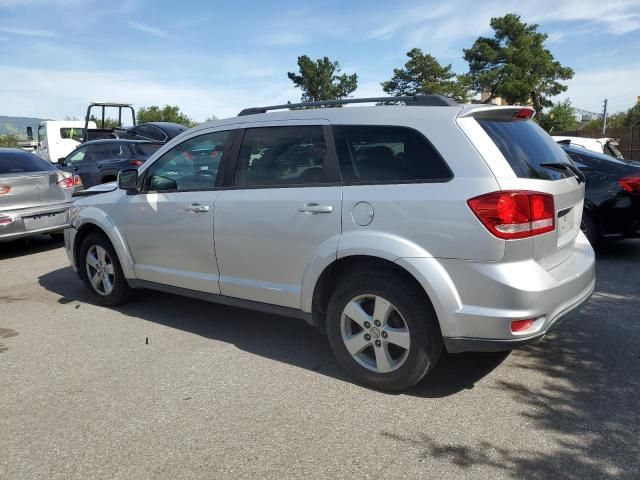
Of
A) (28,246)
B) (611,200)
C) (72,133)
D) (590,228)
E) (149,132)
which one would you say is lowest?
(28,246)

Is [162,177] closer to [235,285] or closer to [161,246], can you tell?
[161,246]

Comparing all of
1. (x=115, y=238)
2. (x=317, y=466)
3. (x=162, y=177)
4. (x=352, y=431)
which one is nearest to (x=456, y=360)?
(x=352, y=431)

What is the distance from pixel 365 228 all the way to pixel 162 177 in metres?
2.21

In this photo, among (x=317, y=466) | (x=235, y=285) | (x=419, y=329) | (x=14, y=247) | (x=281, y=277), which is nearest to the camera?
(x=317, y=466)

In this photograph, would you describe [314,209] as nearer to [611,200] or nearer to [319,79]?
[611,200]

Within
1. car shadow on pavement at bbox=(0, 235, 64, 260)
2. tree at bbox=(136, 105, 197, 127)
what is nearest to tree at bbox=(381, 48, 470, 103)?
tree at bbox=(136, 105, 197, 127)

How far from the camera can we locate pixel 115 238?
16.6 ft

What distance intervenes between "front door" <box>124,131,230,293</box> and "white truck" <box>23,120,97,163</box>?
19097 mm

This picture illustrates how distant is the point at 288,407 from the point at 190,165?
2.25 meters

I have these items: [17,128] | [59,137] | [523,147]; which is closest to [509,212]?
[523,147]

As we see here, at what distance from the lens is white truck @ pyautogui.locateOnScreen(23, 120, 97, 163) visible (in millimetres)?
21984

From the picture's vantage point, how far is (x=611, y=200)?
6.53 metres

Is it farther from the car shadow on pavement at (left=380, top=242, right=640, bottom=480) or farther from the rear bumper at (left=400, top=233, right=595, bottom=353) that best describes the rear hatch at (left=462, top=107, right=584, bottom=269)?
the car shadow on pavement at (left=380, top=242, right=640, bottom=480)

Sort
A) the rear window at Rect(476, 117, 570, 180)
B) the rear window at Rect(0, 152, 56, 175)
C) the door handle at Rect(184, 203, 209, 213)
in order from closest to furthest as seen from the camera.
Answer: the rear window at Rect(476, 117, 570, 180), the door handle at Rect(184, 203, 209, 213), the rear window at Rect(0, 152, 56, 175)
